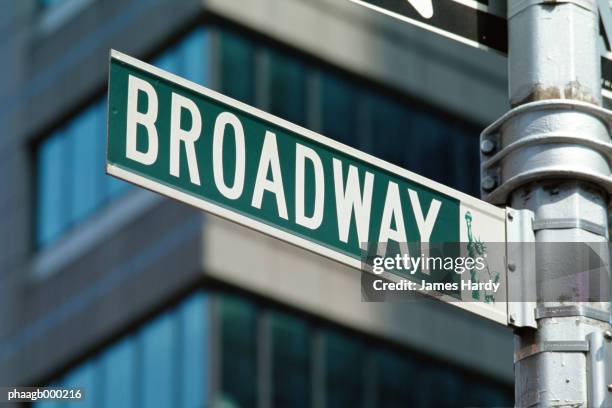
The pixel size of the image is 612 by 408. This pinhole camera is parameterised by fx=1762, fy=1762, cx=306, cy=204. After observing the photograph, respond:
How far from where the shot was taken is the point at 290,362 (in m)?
25.9

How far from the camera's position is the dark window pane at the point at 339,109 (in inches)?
1085

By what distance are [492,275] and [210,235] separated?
1999 cm

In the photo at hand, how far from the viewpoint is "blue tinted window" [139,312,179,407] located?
81.8ft

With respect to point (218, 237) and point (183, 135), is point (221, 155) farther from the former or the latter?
point (218, 237)

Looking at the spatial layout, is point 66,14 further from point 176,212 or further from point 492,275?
point 492,275

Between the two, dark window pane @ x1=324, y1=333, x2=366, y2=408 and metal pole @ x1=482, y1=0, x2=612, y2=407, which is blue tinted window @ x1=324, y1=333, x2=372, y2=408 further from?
metal pole @ x1=482, y1=0, x2=612, y2=407

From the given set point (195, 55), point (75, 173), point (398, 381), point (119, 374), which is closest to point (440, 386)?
point (398, 381)

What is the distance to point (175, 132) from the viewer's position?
203 inches

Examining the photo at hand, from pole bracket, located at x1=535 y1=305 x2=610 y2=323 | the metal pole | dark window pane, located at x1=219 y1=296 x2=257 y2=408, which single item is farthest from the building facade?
pole bracket, located at x1=535 y1=305 x2=610 y2=323

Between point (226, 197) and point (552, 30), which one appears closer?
point (226, 197)

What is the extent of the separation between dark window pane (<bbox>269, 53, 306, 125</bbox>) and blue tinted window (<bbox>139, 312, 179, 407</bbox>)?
3696 millimetres

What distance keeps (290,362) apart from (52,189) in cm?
554

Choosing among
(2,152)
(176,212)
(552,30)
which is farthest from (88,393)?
(552,30)

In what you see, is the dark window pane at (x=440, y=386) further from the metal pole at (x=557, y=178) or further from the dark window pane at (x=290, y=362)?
the metal pole at (x=557, y=178)
